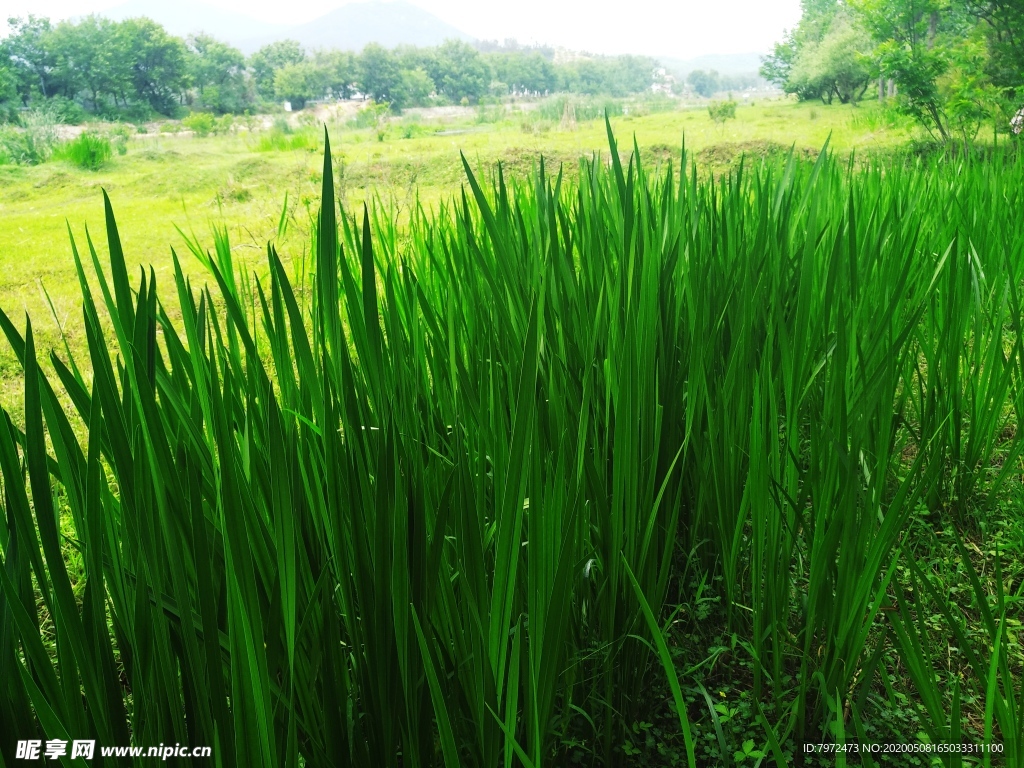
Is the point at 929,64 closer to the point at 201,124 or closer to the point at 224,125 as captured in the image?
the point at 224,125

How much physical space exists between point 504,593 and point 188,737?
22cm

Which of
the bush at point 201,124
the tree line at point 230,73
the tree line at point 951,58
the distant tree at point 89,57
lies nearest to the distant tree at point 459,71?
the tree line at point 230,73

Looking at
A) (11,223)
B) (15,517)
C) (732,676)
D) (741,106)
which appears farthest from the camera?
(741,106)

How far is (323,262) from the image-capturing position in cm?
47

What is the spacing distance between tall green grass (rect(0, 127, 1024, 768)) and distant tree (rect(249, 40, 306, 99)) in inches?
540

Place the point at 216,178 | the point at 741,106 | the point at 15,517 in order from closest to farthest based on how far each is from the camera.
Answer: the point at 15,517 → the point at 216,178 → the point at 741,106

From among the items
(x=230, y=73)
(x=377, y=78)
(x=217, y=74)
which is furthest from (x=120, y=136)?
(x=377, y=78)

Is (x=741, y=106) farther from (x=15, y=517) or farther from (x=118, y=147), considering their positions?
(x=15, y=517)

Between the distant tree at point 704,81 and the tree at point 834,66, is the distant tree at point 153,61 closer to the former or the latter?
the tree at point 834,66

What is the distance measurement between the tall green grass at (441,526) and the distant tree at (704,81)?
769 inches

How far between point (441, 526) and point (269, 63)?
1465 cm

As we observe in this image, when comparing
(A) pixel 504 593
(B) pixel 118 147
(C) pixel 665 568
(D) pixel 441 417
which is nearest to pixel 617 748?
(C) pixel 665 568

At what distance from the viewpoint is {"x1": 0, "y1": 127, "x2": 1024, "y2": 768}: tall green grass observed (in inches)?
15.3

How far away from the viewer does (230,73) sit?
40.8 ft
